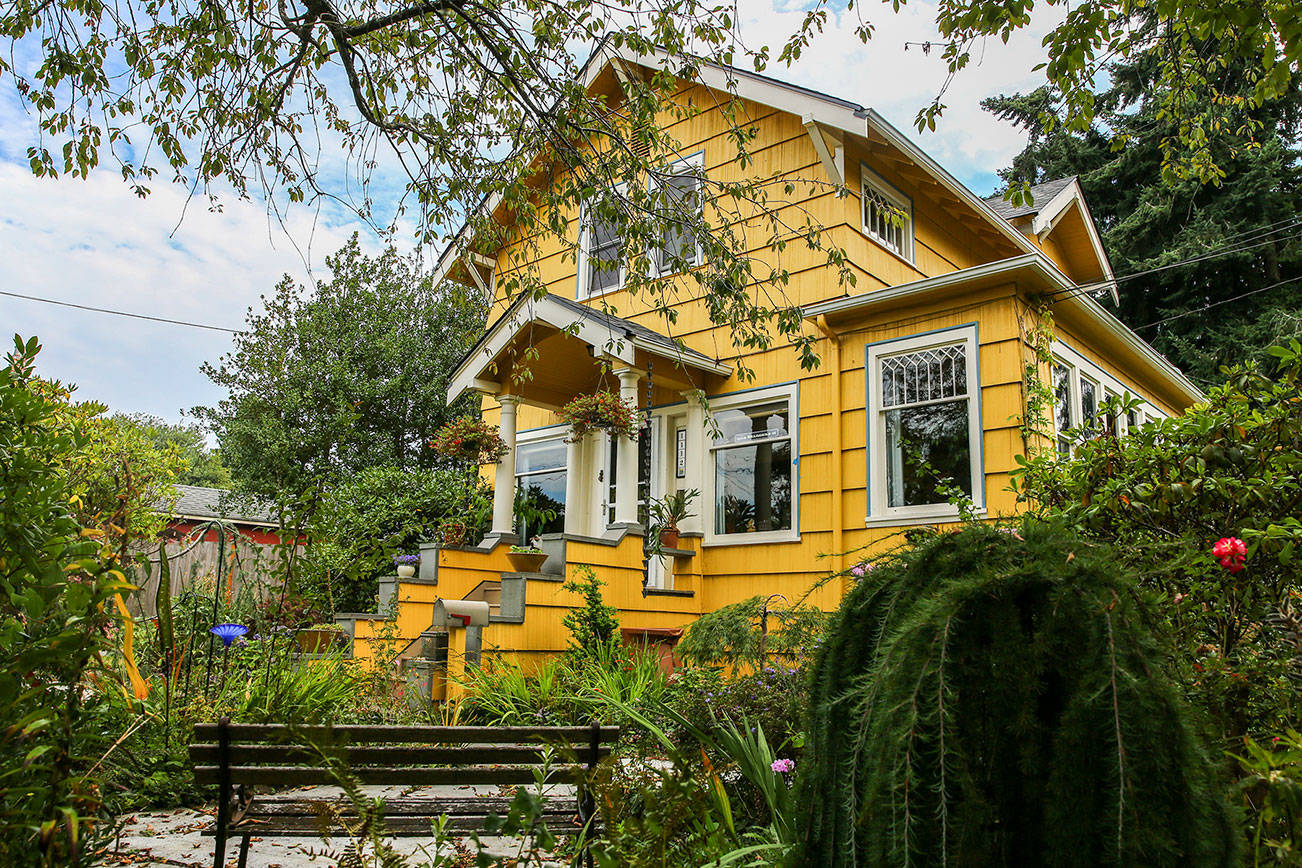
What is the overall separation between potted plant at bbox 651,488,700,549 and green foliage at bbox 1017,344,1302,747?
5411mm

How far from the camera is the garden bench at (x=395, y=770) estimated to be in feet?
9.23

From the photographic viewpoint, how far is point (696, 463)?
31.9ft

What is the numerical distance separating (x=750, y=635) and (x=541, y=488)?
686 centimetres

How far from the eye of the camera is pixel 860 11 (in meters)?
4.93

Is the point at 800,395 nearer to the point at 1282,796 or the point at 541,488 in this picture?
the point at 541,488

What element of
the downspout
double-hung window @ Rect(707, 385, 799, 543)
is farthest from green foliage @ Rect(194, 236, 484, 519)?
the downspout

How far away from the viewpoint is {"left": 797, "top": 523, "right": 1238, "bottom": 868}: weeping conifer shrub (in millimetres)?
1483

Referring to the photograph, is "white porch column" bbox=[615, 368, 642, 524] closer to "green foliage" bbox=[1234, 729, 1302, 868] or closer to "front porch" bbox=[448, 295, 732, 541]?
"front porch" bbox=[448, 295, 732, 541]

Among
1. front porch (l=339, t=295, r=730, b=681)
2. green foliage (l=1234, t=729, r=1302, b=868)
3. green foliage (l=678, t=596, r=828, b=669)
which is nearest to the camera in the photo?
green foliage (l=1234, t=729, r=1302, b=868)

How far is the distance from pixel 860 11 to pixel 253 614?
6323mm

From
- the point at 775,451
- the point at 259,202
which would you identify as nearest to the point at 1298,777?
the point at 259,202

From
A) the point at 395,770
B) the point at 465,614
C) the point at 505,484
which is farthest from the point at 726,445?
the point at 395,770

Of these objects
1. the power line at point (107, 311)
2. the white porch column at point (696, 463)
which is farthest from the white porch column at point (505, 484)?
the power line at point (107, 311)

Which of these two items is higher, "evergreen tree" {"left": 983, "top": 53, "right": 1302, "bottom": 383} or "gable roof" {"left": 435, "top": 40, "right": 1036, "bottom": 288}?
"evergreen tree" {"left": 983, "top": 53, "right": 1302, "bottom": 383}
